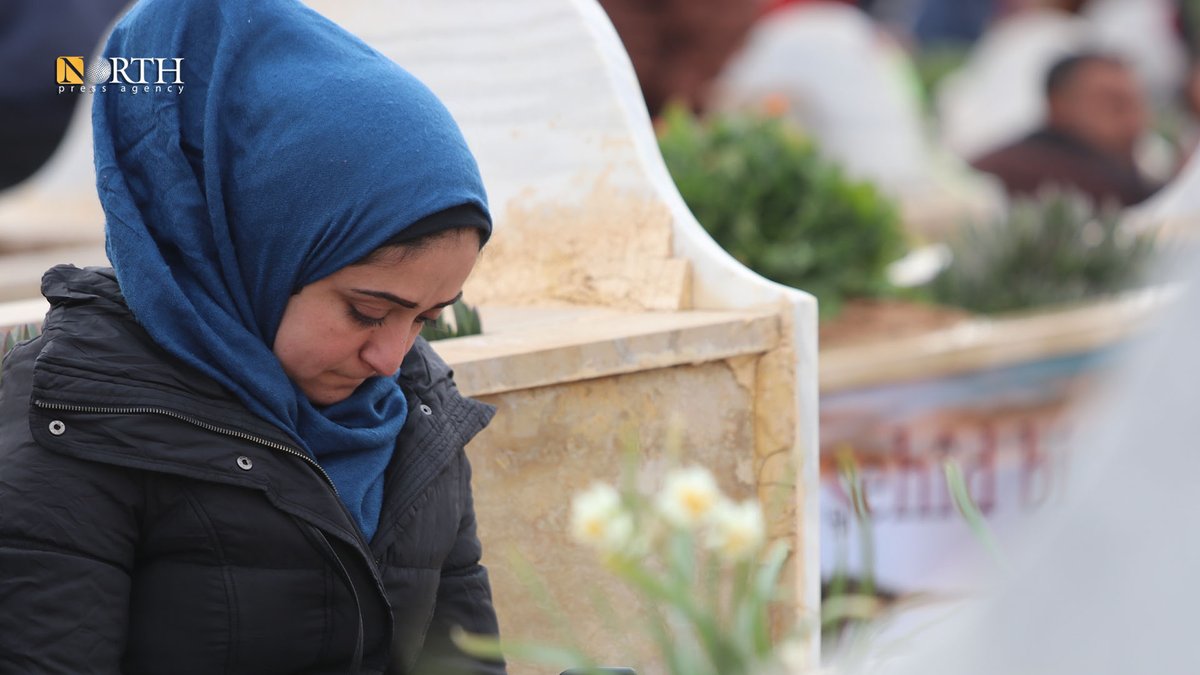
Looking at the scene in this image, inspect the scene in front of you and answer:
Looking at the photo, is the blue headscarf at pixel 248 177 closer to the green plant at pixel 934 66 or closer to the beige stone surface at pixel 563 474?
the beige stone surface at pixel 563 474

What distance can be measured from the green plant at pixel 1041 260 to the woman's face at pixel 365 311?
223 inches

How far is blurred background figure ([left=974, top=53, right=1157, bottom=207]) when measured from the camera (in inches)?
404

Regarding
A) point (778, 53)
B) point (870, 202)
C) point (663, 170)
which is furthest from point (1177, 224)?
A: point (663, 170)

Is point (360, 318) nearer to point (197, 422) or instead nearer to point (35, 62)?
point (197, 422)

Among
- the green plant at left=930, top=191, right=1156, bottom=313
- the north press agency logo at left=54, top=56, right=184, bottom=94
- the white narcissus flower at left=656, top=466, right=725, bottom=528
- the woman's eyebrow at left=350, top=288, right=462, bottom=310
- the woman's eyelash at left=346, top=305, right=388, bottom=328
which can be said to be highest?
the north press agency logo at left=54, top=56, right=184, bottom=94

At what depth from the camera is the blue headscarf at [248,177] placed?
1.80 m

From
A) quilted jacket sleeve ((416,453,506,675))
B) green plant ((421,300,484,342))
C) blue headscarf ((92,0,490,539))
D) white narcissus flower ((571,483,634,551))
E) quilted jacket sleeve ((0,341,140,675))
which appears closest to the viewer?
white narcissus flower ((571,483,634,551))

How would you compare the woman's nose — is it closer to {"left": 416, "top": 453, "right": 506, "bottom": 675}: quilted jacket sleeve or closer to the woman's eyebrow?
the woman's eyebrow

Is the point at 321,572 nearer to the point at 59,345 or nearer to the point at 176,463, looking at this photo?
the point at 176,463

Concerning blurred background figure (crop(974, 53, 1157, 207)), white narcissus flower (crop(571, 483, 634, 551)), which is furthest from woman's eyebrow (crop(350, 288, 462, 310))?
blurred background figure (crop(974, 53, 1157, 207))

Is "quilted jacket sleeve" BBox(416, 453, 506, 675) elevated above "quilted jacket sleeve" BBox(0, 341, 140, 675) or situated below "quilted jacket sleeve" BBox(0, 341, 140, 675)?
below

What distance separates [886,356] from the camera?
20.1 feet

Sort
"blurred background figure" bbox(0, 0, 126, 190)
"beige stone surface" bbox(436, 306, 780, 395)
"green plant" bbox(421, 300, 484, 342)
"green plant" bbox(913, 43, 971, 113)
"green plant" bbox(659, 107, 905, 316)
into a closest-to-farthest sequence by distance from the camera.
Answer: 1. "beige stone surface" bbox(436, 306, 780, 395)
2. "green plant" bbox(421, 300, 484, 342)
3. "green plant" bbox(659, 107, 905, 316)
4. "blurred background figure" bbox(0, 0, 126, 190)
5. "green plant" bbox(913, 43, 971, 113)

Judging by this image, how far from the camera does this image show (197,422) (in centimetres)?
174
